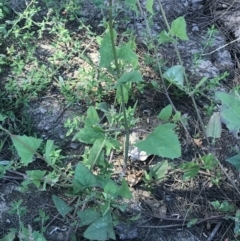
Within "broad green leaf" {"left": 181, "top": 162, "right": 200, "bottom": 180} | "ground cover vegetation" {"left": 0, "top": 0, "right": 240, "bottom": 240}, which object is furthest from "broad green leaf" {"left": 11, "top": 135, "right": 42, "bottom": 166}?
"broad green leaf" {"left": 181, "top": 162, "right": 200, "bottom": 180}

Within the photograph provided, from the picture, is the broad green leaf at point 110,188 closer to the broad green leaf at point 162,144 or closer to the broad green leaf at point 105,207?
the broad green leaf at point 105,207

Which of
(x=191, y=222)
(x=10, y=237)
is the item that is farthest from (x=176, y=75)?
(x=10, y=237)

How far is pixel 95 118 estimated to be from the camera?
218 cm

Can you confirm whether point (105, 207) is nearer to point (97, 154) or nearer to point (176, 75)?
point (97, 154)

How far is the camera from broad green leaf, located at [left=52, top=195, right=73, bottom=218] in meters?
2.04

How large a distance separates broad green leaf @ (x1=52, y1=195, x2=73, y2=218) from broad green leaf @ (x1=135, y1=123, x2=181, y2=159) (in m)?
0.42

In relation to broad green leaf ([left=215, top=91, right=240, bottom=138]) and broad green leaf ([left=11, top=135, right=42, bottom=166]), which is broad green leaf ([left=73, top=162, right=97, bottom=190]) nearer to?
broad green leaf ([left=11, top=135, right=42, bottom=166])

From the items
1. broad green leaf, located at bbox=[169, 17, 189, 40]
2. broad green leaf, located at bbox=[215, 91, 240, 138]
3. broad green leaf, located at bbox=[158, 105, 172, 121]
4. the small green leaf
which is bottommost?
the small green leaf

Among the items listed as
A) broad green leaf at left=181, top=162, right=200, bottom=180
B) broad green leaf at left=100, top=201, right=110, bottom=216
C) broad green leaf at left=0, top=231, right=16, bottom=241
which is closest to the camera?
broad green leaf at left=100, top=201, right=110, bottom=216

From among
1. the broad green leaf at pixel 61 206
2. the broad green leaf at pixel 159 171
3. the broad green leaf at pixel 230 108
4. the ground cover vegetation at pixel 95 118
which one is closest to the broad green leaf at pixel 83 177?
the ground cover vegetation at pixel 95 118

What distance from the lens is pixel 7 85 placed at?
2580mm

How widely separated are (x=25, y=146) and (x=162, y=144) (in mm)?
511

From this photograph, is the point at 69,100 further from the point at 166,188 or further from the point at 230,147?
the point at 230,147

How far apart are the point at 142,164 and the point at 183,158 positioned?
203 millimetres
